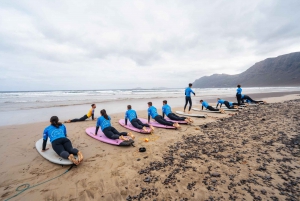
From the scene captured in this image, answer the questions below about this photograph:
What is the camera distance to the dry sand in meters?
2.68

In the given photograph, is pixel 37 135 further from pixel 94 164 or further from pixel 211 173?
pixel 211 173

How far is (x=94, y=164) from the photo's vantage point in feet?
12.8

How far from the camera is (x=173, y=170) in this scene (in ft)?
11.0

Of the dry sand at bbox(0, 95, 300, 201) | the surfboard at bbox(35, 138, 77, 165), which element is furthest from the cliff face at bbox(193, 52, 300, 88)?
the surfboard at bbox(35, 138, 77, 165)

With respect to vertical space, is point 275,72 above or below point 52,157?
above

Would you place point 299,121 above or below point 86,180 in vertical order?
above

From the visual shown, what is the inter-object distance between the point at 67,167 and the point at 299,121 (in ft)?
28.6

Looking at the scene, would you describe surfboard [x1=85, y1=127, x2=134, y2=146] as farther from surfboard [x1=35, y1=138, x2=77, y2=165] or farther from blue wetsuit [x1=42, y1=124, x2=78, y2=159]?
surfboard [x1=35, y1=138, x2=77, y2=165]

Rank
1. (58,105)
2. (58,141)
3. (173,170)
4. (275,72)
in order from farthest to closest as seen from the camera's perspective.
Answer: (275,72), (58,105), (58,141), (173,170)

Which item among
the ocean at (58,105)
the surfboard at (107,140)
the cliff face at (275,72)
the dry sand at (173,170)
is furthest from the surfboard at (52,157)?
the cliff face at (275,72)

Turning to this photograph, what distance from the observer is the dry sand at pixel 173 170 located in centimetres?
268

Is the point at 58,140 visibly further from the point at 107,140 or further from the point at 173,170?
the point at 173,170

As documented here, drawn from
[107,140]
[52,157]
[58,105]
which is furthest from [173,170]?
[58,105]

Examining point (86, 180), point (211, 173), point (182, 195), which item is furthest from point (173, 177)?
point (86, 180)
